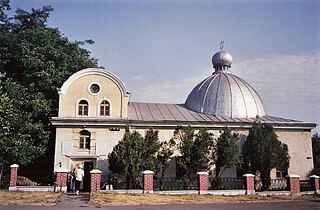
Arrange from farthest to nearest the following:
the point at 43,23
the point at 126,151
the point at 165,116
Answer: the point at 43,23
the point at 165,116
the point at 126,151

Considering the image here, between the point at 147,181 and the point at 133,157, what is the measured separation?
6.26 ft

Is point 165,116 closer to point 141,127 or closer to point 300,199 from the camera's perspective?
point 141,127

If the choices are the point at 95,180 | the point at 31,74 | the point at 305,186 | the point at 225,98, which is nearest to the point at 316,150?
the point at 225,98

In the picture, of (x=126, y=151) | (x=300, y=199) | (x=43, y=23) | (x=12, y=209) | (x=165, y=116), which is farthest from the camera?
(x=43, y=23)

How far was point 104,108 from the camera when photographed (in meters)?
23.0

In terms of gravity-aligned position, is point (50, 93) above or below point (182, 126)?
above

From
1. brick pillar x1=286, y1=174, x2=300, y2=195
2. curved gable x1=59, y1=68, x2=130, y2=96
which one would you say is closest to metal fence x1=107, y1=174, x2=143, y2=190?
curved gable x1=59, y1=68, x2=130, y2=96

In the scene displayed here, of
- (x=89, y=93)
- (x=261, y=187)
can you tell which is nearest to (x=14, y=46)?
(x=89, y=93)

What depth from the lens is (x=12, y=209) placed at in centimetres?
1192

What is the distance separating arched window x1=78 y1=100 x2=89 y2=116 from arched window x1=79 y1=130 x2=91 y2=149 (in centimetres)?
127

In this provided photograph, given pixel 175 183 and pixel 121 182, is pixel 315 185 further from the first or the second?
pixel 121 182

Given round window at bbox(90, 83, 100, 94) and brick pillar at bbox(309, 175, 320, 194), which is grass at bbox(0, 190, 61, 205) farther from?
brick pillar at bbox(309, 175, 320, 194)

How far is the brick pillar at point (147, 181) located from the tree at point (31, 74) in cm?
809

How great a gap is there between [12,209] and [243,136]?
16.1 metres
